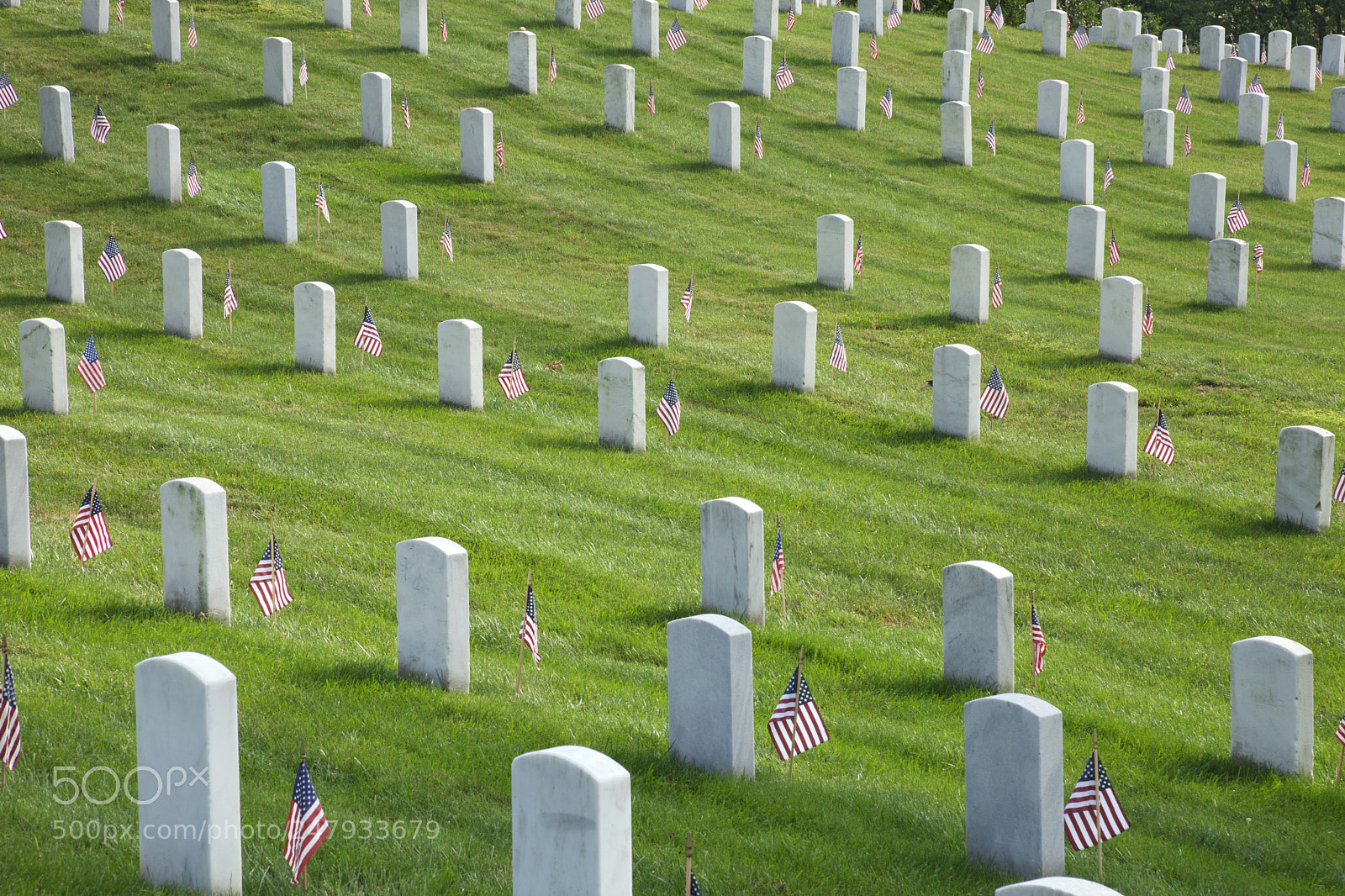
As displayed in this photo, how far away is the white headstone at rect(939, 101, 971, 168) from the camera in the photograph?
86.5 ft

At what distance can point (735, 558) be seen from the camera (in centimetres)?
985

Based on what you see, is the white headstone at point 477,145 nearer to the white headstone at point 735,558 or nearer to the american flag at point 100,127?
the american flag at point 100,127

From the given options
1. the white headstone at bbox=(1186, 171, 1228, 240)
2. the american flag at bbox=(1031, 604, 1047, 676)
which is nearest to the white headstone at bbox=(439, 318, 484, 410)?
the american flag at bbox=(1031, 604, 1047, 676)

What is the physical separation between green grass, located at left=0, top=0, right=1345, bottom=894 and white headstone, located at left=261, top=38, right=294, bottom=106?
1.35 ft

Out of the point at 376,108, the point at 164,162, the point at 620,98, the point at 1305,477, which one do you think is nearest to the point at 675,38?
the point at 620,98

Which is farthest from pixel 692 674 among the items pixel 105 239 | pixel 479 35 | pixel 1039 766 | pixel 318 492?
pixel 479 35

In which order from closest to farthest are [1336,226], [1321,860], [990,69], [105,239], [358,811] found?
[358,811], [1321,860], [105,239], [1336,226], [990,69]

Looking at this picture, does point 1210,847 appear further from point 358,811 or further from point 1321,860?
point 358,811

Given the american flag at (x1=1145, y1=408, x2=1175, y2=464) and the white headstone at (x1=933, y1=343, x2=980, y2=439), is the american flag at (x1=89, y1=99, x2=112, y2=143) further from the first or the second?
the american flag at (x1=1145, y1=408, x2=1175, y2=464)

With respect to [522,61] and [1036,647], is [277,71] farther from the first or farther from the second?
[1036,647]

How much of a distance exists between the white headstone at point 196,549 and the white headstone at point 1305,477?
8992mm

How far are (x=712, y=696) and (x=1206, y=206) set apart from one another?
63.6 feet

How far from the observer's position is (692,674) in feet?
24.0

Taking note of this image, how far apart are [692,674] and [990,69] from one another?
28600mm
